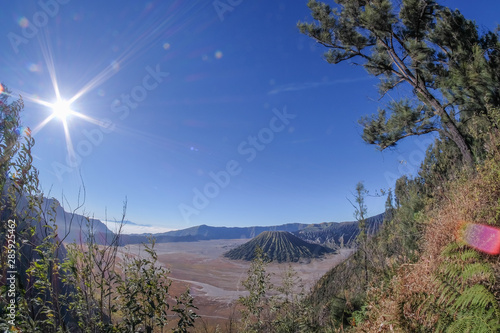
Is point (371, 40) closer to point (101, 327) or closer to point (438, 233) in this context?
point (438, 233)

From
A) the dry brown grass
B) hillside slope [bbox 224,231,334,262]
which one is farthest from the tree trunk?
hillside slope [bbox 224,231,334,262]

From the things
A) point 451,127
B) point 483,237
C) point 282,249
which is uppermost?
point 451,127

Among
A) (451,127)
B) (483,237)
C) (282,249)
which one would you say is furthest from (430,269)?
(282,249)

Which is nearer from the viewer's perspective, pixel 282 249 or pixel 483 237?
pixel 483 237

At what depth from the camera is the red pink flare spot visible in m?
2.46

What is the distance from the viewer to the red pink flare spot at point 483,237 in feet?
8.05

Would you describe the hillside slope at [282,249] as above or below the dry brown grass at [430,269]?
below

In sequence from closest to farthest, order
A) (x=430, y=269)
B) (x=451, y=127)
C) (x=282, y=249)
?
(x=430, y=269)
(x=451, y=127)
(x=282, y=249)

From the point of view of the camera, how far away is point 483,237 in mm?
2617

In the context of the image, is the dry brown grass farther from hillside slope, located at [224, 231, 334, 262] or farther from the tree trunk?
hillside slope, located at [224, 231, 334, 262]

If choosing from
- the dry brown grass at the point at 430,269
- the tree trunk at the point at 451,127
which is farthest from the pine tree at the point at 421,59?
the dry brown grass at the point at 430,269

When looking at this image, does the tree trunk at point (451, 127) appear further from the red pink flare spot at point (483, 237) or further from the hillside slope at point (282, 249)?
the hillside slope at point (282, 249)

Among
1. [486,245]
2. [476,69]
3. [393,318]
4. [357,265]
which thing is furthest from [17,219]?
[357,265]

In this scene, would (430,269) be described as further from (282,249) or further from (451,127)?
(282,249)
